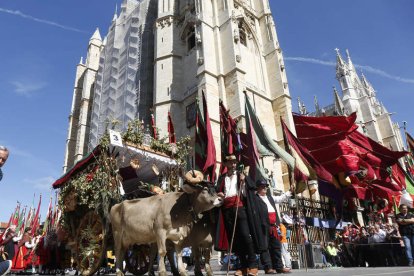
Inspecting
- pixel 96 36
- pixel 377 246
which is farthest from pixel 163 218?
pixel 96 36

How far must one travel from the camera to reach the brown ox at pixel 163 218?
447cm

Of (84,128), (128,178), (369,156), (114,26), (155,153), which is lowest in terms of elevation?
(128,178)

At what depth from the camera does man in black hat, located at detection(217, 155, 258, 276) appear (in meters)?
4.72

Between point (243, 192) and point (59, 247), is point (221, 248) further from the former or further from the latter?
point (59, 247)

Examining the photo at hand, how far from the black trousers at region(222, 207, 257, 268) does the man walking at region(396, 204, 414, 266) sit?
6165 mm

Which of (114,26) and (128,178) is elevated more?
(114,26)

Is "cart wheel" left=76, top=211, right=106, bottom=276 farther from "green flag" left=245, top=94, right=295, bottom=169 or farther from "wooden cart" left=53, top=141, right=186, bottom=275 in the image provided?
"green flag" left=245, top=94, right=295, bottom=169

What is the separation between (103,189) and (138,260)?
171 centimetres

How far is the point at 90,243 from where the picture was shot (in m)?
6.23

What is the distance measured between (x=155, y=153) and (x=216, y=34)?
57.6ft

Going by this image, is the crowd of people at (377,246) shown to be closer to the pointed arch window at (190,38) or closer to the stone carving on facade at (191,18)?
the stone carving on facade at (191,18)

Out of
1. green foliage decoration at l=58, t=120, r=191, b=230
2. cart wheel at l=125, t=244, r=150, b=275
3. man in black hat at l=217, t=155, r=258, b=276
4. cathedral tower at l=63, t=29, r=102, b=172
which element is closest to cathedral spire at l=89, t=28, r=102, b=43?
cathedral tower at l=63, t=29, r=102, b=172

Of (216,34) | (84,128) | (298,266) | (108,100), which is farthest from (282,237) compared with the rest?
(84,128)

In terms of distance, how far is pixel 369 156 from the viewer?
13.0 meters
